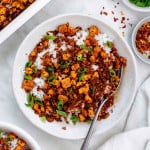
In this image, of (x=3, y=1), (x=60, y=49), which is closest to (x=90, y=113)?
(x=60, y=49)

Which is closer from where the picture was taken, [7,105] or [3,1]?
[3,1]

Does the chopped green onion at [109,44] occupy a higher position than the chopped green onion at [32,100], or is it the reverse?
the chopped green onion at [109,44]

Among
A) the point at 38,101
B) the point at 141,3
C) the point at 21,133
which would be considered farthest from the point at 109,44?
the point at 21,133

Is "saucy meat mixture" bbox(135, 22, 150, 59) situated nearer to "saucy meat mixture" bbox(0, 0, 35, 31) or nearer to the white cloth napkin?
the white cloth napkin

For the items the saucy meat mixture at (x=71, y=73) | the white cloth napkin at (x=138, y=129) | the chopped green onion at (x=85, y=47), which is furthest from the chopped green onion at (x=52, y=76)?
the white cloth napkin at (x=138, y=129)

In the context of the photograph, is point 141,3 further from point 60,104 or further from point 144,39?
point 60,104

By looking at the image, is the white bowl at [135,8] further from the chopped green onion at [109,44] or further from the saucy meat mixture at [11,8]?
the saucy meat mixture at [11,8]

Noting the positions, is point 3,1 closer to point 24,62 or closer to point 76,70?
point 24,62
